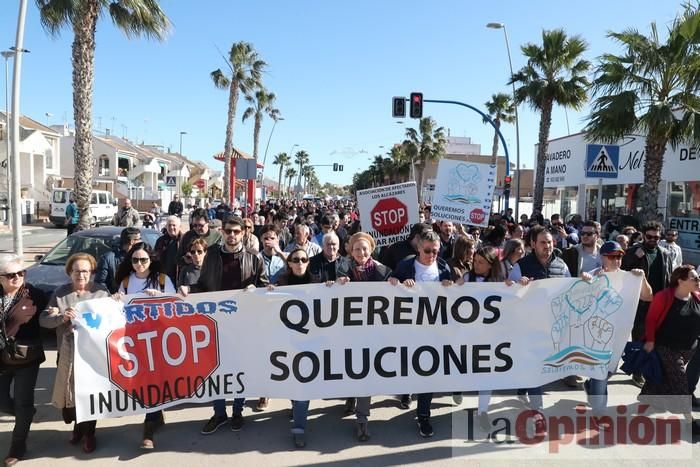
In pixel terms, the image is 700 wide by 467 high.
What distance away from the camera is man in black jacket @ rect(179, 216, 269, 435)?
4.63m

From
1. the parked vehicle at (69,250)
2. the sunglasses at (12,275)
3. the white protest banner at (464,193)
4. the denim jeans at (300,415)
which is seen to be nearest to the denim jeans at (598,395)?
the denim jeans at (300,415)

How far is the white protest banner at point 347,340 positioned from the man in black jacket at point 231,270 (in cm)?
37

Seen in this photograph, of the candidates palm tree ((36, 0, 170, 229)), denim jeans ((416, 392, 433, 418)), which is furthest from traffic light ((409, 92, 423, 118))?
denim jeans ((416, 392, 433, 418))

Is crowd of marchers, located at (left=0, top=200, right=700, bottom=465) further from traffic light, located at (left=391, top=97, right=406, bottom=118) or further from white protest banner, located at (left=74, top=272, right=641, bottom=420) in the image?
traffic light, located at (left=391, top=97, right=406, bottom=118)

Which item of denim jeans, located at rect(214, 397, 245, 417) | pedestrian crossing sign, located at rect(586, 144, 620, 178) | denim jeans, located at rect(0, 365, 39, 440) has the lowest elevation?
denim jeans, located at rect(214, 397, 245, 417)

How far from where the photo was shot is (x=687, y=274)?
14.4ft

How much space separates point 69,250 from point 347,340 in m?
5.19

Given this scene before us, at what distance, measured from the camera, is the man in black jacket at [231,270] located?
463cm

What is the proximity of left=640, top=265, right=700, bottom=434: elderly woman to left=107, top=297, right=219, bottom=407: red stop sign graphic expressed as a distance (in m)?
3.76

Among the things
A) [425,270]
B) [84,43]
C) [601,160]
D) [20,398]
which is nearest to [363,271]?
[425,270]

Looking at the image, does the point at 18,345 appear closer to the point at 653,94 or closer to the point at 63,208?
the point at 653,94

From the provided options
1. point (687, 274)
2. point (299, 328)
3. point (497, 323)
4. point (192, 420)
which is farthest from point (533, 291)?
point (192, 420)

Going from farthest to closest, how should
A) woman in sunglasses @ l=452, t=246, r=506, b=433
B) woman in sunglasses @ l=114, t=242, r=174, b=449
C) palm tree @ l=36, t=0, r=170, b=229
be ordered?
palm tree @ l=36, t=0, r=170, b=229 → woman in sunglasses @ l=452, t=246, r=506, b=433 → woman in sunglasses @ l=114, t=242, r=174, b=449

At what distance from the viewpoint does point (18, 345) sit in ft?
12.4
